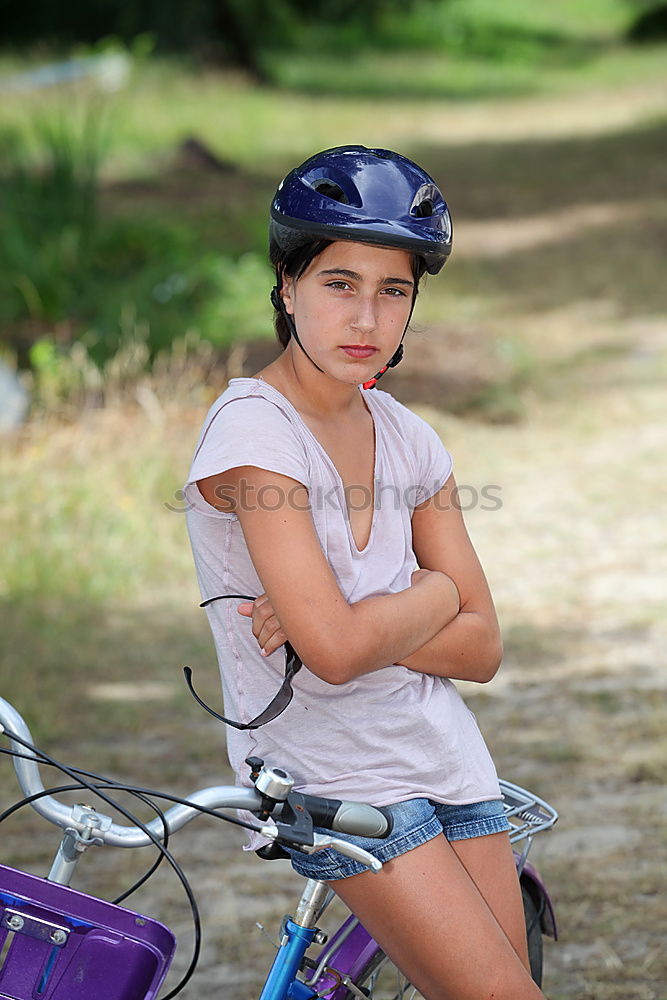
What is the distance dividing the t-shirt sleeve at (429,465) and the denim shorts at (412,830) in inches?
21.6

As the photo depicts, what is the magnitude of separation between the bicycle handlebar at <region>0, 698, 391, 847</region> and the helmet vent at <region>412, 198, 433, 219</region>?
997 mm

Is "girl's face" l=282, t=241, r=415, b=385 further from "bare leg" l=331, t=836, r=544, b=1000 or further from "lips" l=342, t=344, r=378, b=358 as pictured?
"bare leg" l=331, t=836, r=544, b=1000

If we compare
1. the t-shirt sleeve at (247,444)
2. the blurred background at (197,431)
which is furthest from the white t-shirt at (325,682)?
the blurred background at (197,431)

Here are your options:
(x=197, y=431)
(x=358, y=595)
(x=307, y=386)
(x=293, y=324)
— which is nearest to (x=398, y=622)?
(x=358, y=595)

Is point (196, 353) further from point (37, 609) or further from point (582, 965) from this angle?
point (582, 965)

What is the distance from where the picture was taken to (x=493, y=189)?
1691 centimetres

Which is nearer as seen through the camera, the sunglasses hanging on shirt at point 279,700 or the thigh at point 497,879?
the sunglasses hanging on shirt at point 279,700

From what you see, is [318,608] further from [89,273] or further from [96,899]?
[89,273]

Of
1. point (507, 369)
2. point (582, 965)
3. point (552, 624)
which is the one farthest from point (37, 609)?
point (507, 369)

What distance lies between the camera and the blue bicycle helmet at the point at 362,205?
87.0 inches

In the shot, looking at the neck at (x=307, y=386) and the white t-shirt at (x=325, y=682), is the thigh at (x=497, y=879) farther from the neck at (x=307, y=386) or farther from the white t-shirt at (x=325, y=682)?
the neck at (x=307, y=386)

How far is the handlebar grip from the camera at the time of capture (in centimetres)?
192

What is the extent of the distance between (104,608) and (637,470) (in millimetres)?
3453

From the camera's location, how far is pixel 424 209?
2.30m
